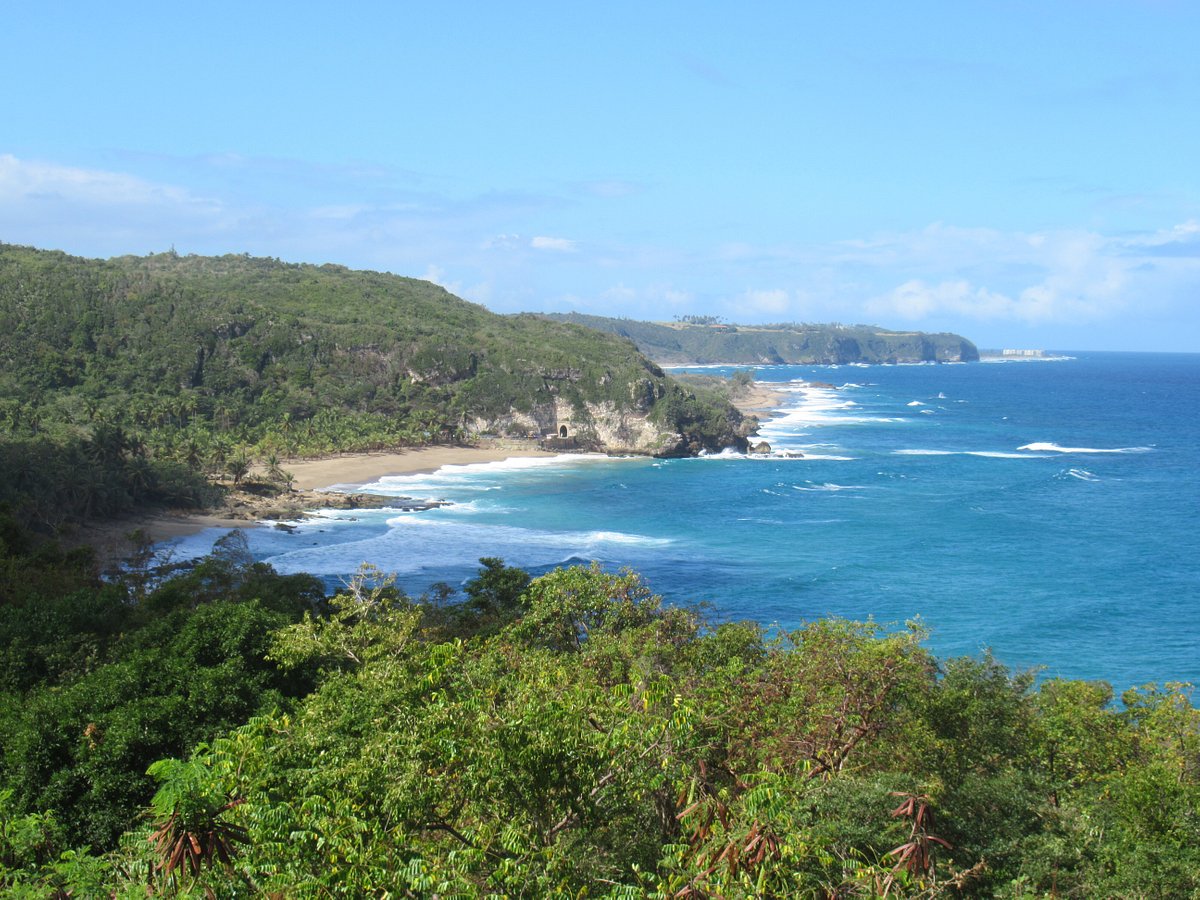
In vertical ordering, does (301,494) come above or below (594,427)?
below

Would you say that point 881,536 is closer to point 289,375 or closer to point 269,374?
point 289,375

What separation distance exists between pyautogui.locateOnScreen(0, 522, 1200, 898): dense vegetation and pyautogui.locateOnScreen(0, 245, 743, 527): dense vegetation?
2384 inches

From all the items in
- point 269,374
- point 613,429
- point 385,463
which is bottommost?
point 385,463

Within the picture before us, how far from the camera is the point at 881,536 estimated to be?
59.9 m

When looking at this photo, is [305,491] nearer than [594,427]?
Yes

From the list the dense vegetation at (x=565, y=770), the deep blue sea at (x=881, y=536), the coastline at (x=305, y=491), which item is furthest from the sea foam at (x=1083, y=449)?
the dense vegetation at (x=565, y=770)

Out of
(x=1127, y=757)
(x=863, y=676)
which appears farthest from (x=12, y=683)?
(x=1127, y=757)

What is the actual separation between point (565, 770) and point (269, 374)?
11328cm

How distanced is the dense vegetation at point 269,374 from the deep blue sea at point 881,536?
47.3 ft

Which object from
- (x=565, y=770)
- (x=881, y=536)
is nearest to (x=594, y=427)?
(x=881, y=536)

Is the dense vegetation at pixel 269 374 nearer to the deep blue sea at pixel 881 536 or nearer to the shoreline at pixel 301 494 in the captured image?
the shoreline at pixel 301 494

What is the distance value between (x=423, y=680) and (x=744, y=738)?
6.26 metres

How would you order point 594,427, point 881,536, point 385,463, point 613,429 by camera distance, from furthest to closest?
point 594,427 → point 613,429 → point 385,463 → point 881,536

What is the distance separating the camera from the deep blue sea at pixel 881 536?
42.4 m
